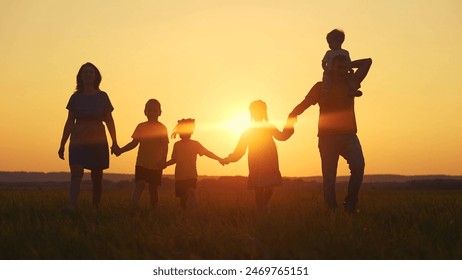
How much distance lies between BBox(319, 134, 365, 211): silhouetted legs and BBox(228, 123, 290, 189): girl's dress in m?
0.60

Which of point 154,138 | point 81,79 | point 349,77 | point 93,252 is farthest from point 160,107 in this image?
point 93,252

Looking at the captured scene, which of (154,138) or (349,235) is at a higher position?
(154,138)

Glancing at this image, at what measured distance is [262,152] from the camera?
852 cm

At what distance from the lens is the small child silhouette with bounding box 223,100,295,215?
8.39m


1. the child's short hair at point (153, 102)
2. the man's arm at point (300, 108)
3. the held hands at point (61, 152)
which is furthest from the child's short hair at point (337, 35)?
the held hands at point (61, 152)

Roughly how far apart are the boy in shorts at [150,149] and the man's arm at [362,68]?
3.19 metres

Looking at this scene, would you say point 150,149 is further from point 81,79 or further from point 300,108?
point 300,108

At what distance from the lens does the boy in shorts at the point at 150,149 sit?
31.3 feet

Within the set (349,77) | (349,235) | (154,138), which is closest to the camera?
(349,235)

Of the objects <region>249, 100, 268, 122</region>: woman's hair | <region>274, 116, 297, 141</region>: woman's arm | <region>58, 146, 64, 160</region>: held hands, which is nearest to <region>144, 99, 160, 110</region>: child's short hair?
<region>58, 146, 64, 160</region>: held hands

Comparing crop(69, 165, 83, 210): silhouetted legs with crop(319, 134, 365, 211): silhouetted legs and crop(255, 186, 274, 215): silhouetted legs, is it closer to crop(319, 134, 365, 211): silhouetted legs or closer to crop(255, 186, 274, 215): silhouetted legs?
crop(255, 186, 274, 215): silhouetted legs
